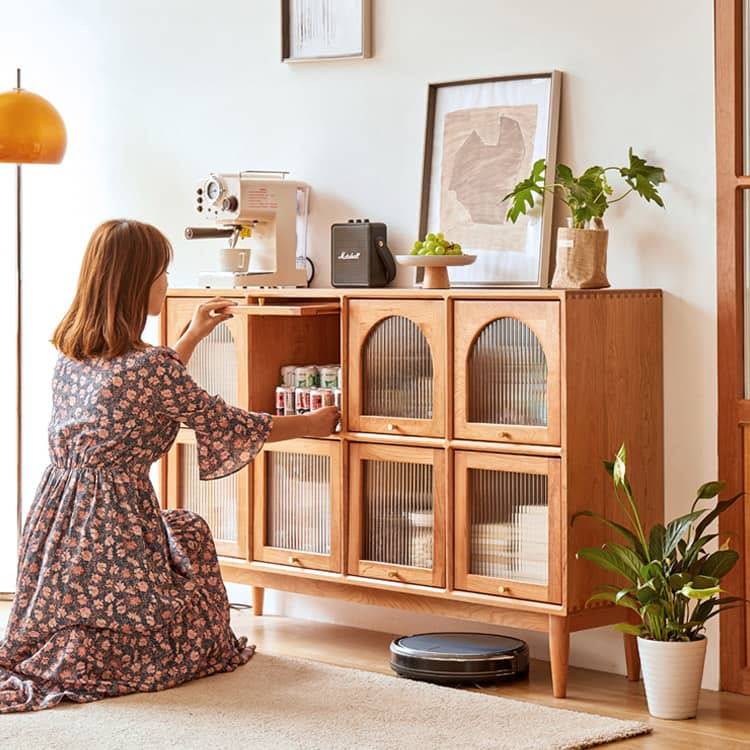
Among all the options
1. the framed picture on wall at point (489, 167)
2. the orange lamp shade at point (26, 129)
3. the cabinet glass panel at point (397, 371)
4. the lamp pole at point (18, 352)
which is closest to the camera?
the cabinet glass panel at point (397, 371)

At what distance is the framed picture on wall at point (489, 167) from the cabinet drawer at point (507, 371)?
36 cm

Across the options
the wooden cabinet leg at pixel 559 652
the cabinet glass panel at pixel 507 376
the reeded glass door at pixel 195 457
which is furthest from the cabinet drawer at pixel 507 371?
the reeded glass door at pixel 195 457

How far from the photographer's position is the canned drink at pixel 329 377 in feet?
14.1

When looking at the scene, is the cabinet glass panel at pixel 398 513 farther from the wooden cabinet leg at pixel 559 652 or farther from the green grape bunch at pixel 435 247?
the green grape bunch at pixel 435 247

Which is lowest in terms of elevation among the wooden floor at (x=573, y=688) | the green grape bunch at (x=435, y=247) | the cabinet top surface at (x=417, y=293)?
the wooden floor at (x=573, y=688)

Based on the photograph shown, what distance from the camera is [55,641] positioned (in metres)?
3.67

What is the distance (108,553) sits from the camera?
370 cm

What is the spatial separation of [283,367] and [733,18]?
169 centimetres

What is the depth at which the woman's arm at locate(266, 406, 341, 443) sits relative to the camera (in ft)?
12.9

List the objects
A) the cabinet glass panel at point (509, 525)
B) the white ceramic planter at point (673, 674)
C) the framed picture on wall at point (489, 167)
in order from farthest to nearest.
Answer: the framed picture on wall at point (489, 167)
the cabinet glass panel at point (509, 525)
the white ceramic planter at point (673, 674)

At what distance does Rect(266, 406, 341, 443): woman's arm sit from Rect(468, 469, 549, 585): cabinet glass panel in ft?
1.55

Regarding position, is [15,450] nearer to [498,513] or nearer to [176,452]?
[176,452]

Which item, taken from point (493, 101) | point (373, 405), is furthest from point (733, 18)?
point (373, 405)

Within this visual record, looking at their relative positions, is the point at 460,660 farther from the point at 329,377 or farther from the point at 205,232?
the point at 205,232
